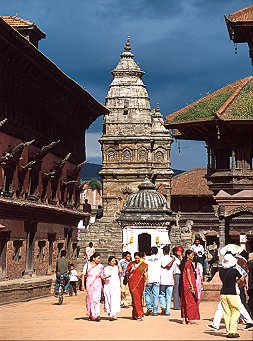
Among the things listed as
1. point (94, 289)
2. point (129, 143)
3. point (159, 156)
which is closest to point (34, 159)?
point (94, 289)

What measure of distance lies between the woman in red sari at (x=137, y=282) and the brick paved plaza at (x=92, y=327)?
0.94 ft

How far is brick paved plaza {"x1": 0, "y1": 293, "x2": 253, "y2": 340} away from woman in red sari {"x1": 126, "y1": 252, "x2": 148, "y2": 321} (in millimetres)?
287

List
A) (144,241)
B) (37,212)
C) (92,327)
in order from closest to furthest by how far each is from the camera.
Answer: (92,327), (37,212), (144,241)

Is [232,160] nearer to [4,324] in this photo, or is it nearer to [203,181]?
[4,324]

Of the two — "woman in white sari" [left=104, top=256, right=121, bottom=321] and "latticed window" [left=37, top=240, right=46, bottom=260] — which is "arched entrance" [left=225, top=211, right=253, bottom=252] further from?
"woman in white sari" [left=104, top=256, right=121, bottom=321]

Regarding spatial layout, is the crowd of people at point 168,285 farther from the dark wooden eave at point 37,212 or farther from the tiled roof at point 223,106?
the dark wooden eave at point 37,212

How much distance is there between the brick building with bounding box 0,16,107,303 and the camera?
106ft

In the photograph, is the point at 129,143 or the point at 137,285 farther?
the point at 129,143

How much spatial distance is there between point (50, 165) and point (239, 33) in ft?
40.6

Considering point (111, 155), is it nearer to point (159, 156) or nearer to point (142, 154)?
point (142, 154)

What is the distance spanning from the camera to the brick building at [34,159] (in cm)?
3228

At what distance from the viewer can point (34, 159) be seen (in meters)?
37.2

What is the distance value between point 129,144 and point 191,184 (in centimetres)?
865

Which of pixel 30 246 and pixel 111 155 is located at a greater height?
pixel 111 155
